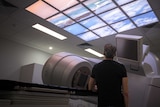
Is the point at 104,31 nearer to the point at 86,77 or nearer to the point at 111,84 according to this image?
A: the point at 86,77

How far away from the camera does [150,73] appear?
251 cm

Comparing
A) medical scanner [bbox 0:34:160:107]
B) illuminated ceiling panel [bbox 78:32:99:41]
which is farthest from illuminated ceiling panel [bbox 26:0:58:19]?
medical scanner [bbox 0:34:160:107]

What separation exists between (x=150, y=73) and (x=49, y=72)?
1.42m

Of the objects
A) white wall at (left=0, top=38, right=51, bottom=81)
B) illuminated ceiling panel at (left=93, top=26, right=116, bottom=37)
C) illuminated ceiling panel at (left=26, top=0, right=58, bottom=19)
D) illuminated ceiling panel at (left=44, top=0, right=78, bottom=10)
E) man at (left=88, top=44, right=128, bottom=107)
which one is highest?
illuminated ceiling panel at (left=44, top=0, right=78, bottom=10)

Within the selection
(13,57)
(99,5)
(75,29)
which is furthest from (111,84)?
(13,57)

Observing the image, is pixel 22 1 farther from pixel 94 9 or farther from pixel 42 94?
pixel 42 94

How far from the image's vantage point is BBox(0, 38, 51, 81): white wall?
276 inches

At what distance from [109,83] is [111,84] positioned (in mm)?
19

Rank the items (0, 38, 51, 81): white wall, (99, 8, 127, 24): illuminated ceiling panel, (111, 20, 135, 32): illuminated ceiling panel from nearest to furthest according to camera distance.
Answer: (99, 8, 127, 24): illuminated ceiling panel, (111, 20, 135, 32): illuminated ceiling panel, (0, 38, 51, 81): white wall

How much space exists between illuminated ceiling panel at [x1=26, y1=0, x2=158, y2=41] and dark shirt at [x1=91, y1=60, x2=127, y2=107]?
3153 mm

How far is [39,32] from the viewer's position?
6.32 metres

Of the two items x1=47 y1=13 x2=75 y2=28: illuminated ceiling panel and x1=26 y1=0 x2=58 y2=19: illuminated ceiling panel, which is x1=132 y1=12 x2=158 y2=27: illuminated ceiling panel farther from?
x1=26 y1=0 x2=58 y2=19: illuminated ceiling panel

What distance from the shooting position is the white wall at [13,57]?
23.0ft

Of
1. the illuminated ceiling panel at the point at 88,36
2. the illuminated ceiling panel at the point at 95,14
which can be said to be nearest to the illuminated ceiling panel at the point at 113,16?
the illuminated ceiling panel at the point at 95,14
